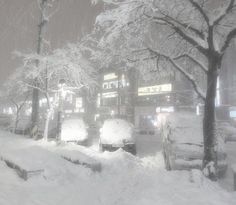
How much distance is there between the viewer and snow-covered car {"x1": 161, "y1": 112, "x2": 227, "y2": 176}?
12555 millimetres

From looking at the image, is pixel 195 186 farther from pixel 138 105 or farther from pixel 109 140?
pixel 138 105

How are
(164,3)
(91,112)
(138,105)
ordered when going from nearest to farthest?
(164,3) < (138,105) < (91,112)

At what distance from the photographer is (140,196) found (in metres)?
8.20

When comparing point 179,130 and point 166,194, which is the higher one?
point 179,130

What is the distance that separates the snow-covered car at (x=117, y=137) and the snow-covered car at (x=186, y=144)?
12.6 ft

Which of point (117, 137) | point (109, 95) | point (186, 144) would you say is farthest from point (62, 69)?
point (109, 95)

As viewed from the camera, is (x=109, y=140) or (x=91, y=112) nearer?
(x=109, y=140)

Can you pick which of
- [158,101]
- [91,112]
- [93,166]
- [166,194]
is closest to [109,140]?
[93,166]

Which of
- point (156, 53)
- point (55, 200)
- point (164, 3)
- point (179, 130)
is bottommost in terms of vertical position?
point (55, 200)

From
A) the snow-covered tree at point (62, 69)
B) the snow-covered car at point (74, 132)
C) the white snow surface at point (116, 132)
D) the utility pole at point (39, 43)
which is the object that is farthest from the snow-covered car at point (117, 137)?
the utility pole at point (39, 43)

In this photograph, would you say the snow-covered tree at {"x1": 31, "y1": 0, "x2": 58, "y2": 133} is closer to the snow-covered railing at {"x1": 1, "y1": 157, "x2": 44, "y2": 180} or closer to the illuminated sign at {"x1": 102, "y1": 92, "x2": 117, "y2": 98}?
the snow-covered railing at {"x1": 1, "y1": 157, "x2": 44, "y2": 180}

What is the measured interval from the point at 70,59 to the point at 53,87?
3.47m

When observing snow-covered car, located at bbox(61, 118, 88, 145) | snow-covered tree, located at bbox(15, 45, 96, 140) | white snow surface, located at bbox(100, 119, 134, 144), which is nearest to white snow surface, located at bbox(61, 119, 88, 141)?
snow-covered car, located at bbox(61, 118, 88, 145)

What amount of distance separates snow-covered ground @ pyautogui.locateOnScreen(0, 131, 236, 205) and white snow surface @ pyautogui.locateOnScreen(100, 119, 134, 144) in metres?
6.51
